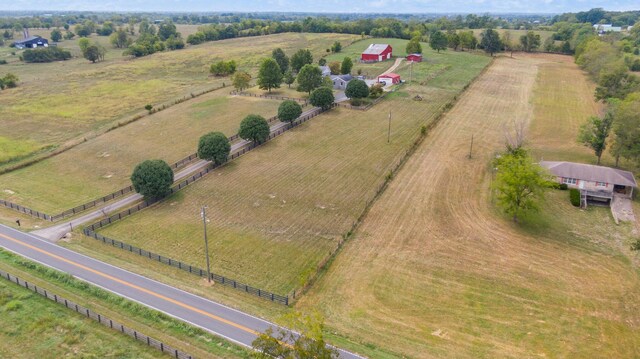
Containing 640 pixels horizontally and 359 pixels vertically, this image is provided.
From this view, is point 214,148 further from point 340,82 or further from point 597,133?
point 597,133

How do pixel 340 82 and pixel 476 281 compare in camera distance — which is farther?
pixel 340 82

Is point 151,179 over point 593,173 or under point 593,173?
under

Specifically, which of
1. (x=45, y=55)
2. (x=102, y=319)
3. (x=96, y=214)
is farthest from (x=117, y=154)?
(x=45, y=55)

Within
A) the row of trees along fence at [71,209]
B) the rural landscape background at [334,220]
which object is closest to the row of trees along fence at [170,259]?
the rural landscape background at [334,220]

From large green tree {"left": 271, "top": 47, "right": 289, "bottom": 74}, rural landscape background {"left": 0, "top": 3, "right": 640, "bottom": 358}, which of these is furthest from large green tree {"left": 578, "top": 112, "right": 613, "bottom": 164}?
large green tree {"left": 271, "top": 47, "right": 289, "bottom": 74}

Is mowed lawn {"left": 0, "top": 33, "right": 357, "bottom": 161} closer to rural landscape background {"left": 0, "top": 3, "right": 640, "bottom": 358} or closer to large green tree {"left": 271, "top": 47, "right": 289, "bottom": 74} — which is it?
rural landscape background {"left": 0, "top": 3, "right": 640, "bottom": 358}

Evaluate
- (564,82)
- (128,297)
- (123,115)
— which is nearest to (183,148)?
(123,115)
